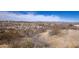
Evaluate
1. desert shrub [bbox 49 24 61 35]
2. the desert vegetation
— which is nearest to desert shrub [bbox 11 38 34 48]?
the desert vegetation

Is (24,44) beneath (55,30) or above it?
beneath

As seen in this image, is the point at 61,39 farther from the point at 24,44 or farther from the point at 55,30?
the point at 24,44

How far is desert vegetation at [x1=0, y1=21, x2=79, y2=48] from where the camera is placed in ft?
5.99

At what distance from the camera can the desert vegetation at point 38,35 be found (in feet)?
5.99

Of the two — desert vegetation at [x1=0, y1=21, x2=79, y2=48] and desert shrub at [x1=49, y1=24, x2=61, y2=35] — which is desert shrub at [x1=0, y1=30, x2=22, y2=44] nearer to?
desert vegetation at [x1=0, y1=21, x2=79, y2=48]

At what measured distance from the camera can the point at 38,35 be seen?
1841 mm

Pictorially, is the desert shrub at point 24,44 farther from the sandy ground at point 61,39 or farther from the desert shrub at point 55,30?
the desert shrub at point 55,30

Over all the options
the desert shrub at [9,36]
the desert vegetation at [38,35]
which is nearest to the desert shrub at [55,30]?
the desert vegetation at [38,35]

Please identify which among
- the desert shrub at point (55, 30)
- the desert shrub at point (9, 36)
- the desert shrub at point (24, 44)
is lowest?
the desert shrub at point (24, 44)

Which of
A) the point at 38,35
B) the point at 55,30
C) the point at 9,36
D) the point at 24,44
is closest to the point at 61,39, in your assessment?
the point at 55,30

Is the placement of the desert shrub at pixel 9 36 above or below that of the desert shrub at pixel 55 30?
below
